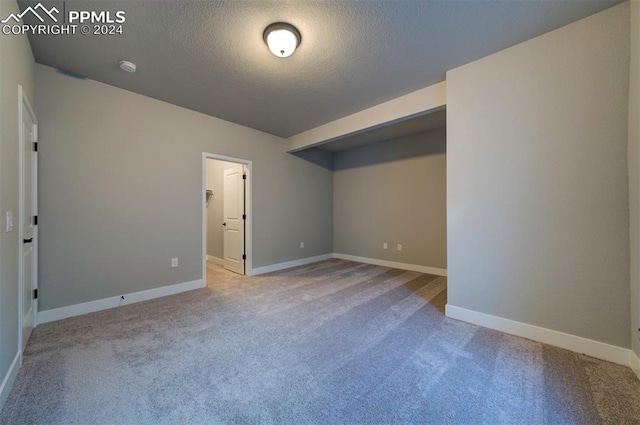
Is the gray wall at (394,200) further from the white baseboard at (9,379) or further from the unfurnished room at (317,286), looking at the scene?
the white baseboard at (9,379)

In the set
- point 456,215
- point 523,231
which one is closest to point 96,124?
point 456,215

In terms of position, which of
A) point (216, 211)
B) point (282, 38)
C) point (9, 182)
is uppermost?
point (282, 38)

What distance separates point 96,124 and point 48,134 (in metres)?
0.42

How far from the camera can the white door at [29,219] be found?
2037 millimetres

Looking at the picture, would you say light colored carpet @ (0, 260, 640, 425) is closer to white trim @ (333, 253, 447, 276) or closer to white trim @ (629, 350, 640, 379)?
white trim @ (629, 350, 640, 379)

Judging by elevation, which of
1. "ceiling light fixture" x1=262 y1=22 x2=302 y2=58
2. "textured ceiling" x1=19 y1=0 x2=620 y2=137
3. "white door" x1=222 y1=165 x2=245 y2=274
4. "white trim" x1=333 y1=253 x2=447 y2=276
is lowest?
"white trim" x1=333 y1=253 x2=447 y2=276

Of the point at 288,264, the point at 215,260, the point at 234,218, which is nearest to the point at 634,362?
the point at 288,264

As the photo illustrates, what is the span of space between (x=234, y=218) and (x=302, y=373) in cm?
347

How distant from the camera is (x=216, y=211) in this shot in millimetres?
5426

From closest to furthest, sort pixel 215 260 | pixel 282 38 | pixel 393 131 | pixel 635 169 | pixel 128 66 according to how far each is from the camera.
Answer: pixel 635 169, pixel 282 38, pixel 128 66, pixel 393 131, pixel 215 260

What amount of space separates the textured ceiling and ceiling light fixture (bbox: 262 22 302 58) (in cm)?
5

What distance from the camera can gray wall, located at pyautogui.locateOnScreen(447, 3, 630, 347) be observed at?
1812 millimetres

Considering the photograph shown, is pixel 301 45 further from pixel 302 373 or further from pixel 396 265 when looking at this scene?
pixel 396 265

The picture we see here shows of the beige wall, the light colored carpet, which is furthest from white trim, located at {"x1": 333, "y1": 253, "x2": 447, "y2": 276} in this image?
the beige wall
